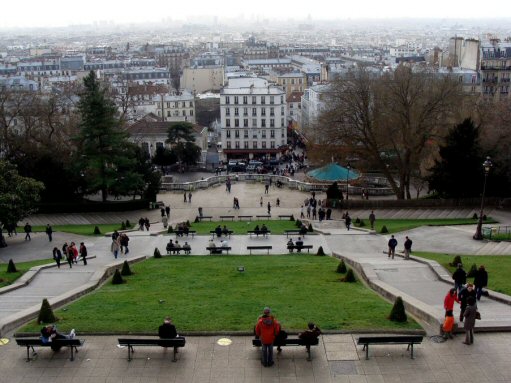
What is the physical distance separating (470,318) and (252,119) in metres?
78.5

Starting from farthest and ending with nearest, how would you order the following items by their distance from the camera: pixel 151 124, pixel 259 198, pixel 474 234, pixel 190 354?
pixel 151 124 < pixel 259 198 < pixel 474 234 < pixel 190 354

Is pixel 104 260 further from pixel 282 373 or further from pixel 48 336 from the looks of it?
pixel 282 373

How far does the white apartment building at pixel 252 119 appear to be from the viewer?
300 ft

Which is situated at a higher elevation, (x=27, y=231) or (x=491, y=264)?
(x=491, y=264)

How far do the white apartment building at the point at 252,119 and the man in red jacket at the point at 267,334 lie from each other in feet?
255

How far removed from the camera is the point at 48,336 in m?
16.2

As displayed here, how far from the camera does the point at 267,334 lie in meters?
15.3

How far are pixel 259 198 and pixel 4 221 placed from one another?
24556 mm

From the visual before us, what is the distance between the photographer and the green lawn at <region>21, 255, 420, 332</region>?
59.1 feet

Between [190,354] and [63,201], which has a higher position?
[190,354]

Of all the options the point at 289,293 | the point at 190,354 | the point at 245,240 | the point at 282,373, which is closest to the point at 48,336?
the point at 190,354

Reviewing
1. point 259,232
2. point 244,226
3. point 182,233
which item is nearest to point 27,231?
point 182,233

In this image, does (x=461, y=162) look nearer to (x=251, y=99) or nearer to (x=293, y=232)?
(x=293, y=232)

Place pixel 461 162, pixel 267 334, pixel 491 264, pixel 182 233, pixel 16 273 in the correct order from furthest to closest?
pixel 461 162, pixel 182 233, pixel 16 273, pixel 491 264, pixel 267 334
